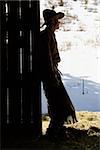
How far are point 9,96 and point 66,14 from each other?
2.45ft

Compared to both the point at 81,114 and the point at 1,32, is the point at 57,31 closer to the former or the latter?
the point at 1,32

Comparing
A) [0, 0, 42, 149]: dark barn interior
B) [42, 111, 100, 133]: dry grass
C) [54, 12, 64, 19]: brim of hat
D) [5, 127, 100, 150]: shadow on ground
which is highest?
[54, 12, 64, 19]: brim of hat

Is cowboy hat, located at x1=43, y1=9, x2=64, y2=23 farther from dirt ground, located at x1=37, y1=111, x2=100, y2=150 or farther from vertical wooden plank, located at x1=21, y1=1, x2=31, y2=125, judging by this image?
dirt ground, located at x1=37, y1=111, x2=100, y2=150

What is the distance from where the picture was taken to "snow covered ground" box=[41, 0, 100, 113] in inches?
104

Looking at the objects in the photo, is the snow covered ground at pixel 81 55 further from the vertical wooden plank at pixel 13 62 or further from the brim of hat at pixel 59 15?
the vertical wooden plank at pixel 13 62

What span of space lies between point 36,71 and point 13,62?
0.18m

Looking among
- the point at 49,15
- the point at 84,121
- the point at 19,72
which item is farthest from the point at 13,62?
the point at 84,121

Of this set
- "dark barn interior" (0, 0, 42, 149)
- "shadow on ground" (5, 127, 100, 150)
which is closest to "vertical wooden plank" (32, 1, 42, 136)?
"dark barn interior" (0, 0, 42, 149)

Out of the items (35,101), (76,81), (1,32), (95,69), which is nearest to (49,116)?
(35,101)

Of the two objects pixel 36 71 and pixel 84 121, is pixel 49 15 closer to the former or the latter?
pixel 36 71

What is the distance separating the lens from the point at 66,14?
2664 mm

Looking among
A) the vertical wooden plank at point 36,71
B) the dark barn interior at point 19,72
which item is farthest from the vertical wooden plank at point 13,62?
the vertical wooden plank at point 36,71

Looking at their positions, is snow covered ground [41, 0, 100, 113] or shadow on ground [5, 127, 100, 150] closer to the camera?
shadow on ground [5, 127, 100, 150]

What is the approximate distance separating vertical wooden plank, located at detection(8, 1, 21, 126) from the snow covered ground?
0.21 meters
